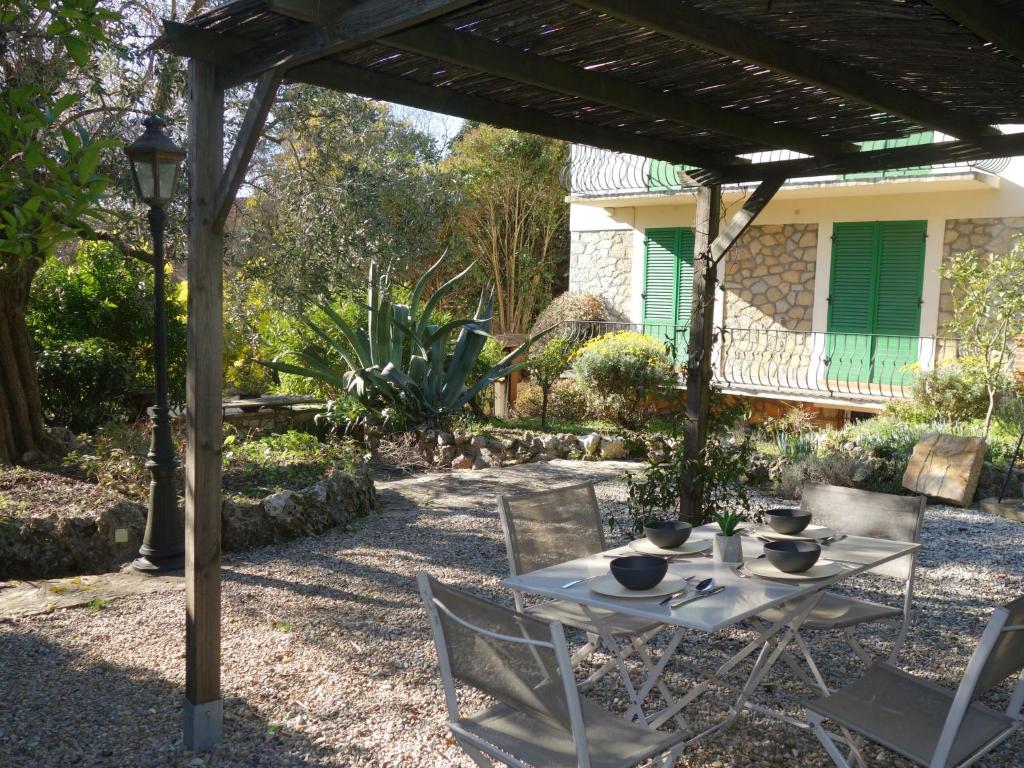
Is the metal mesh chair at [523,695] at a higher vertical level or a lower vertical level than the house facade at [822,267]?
lower

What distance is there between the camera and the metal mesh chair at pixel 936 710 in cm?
229

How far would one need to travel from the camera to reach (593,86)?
3723mm

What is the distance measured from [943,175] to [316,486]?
340 inches

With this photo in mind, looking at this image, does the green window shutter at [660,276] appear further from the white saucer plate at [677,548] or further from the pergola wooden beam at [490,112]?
the white saucer plate at [677,548]

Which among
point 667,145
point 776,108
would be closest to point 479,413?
point 667,145

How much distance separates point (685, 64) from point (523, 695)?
261 cm

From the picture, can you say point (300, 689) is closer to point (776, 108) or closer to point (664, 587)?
point (664, 587)

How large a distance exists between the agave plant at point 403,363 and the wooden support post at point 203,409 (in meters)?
5.48

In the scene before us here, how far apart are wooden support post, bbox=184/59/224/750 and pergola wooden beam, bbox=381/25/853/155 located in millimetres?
661

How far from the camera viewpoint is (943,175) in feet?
35.7

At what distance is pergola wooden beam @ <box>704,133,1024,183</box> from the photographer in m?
4.43

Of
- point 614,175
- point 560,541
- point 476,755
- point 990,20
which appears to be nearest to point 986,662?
point 476,755

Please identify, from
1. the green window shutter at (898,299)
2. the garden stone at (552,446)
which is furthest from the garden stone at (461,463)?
the green window shutter at (898,299)

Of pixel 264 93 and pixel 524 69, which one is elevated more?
pixel 524 69
